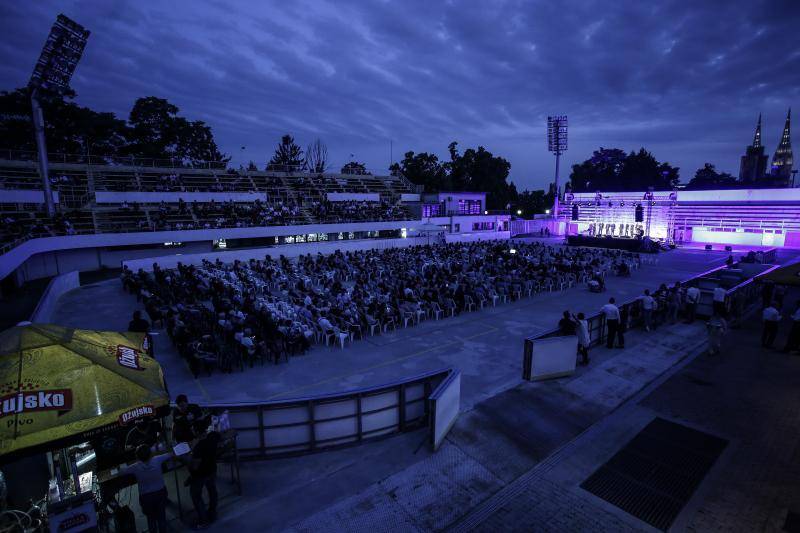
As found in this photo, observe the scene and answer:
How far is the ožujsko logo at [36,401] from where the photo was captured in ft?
13.5

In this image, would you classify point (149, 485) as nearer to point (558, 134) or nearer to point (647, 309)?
point (647, 309)

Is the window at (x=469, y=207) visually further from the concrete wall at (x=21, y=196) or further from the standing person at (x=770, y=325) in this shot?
the concrete wall at (x=21, y=196)

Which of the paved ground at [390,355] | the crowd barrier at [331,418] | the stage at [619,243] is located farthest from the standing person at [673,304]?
the stage at [619,243]

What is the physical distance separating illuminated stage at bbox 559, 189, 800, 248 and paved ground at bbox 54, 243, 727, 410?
30.3 m

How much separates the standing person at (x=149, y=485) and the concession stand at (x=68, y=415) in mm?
310

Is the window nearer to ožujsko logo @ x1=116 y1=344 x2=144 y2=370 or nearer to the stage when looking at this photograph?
the stage


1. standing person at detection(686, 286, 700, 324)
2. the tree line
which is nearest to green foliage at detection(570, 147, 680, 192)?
the tree line

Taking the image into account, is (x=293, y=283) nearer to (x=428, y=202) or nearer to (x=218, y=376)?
(x=218, y=376)

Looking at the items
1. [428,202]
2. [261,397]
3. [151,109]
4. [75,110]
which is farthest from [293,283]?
[151,109]

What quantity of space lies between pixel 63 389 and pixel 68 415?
0.31 meters

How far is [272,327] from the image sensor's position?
12.1m

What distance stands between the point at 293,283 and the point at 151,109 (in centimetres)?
4066

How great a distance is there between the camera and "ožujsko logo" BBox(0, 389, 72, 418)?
4.11 m

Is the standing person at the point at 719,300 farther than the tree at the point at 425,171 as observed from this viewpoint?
No
